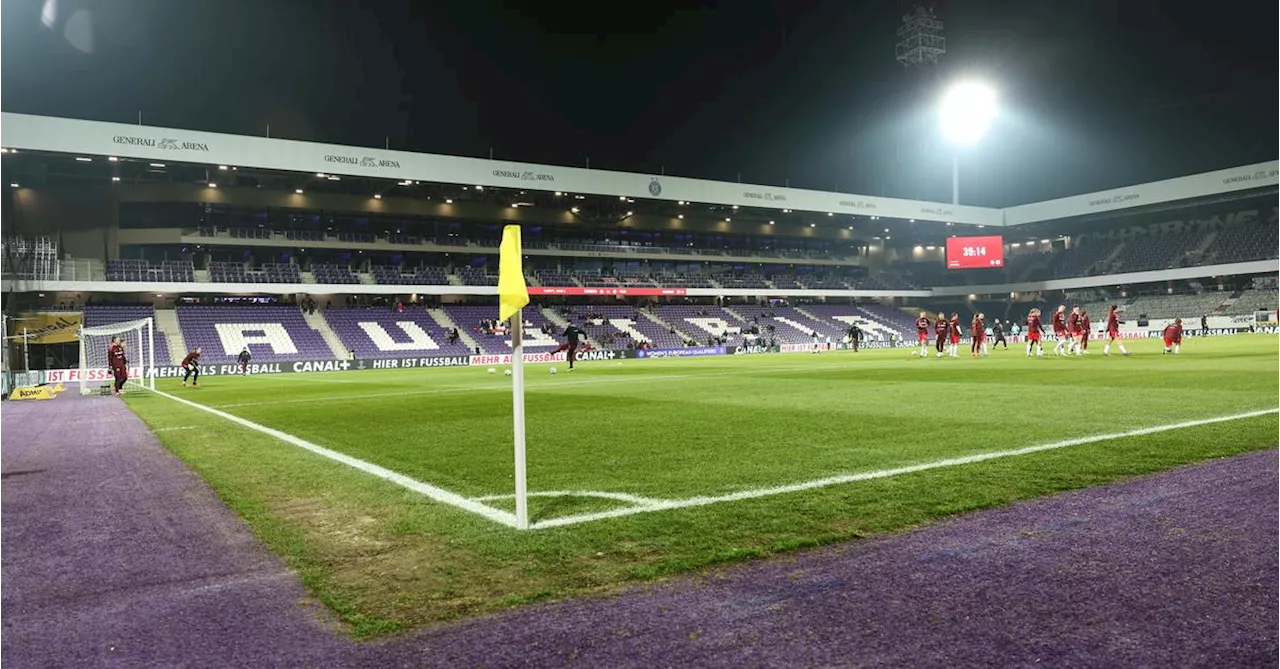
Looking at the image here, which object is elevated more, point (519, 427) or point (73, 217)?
→ point (73, 217)

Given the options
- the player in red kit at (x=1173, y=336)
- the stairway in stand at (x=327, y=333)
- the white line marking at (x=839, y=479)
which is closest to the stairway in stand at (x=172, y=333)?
the stairway in stand at (x=327, y=333)

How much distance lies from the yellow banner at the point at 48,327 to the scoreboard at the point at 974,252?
70232 millimetres

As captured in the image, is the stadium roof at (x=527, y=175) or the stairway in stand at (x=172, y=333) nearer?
the stadium roof at (x=527, y=175)

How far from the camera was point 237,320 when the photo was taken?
47469mm

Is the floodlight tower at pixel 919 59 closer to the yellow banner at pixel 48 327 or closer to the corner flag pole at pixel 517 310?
the yellow banner at pixel 48 327

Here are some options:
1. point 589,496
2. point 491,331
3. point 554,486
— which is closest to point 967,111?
point 491,331

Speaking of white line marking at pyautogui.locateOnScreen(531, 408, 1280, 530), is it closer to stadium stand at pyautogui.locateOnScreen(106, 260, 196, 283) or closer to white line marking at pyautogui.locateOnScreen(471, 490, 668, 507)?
white line marking at pyautogui.locateOnScreen(471, 490, 668, 507)

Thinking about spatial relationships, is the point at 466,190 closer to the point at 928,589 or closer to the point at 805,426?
the point at 805,426

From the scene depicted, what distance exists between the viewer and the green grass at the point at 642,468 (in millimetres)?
3979

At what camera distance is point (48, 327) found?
34.2m

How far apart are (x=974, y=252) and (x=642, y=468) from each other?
73734 mm

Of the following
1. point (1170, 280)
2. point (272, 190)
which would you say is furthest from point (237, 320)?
point (1170, 280)

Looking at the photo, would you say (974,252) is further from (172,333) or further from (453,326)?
(172,333)

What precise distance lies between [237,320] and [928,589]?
52.3m
